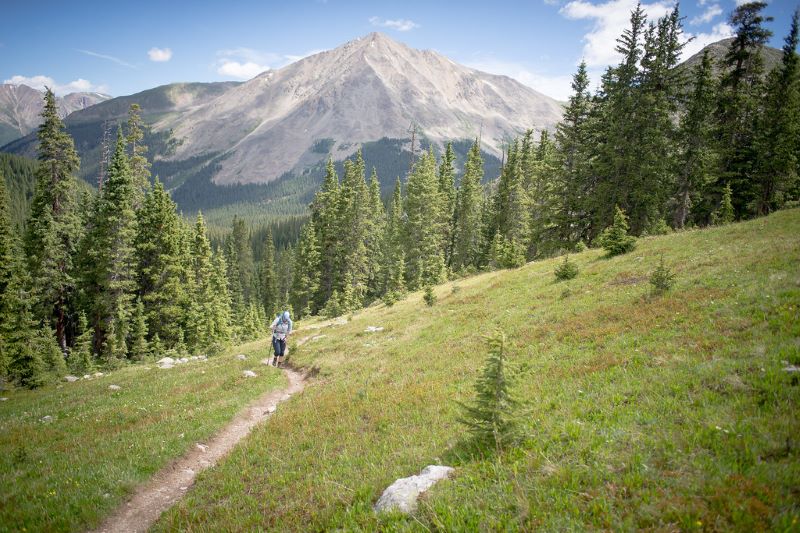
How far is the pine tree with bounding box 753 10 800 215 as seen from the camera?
3250 centimetres

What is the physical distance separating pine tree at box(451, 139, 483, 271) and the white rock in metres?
54.7

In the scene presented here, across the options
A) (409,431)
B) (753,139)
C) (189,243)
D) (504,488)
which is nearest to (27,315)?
(189,243)

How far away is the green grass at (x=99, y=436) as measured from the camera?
28.1 feet

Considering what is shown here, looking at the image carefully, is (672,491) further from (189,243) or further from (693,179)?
(189,243)

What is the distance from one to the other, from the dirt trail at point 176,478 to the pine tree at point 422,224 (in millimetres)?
41124

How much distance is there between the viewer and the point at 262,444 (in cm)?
1148

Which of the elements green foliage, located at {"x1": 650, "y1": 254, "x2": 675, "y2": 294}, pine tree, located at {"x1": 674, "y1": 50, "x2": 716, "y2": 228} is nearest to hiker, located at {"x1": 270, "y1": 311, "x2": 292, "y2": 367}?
green foliage, located at {"x1": 650, "y1": 254, "x2": 675, "y2": 294}

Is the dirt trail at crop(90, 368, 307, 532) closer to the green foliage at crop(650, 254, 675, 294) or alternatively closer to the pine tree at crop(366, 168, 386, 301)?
Result: the green foliage at crop(650, 254, 675, 294)

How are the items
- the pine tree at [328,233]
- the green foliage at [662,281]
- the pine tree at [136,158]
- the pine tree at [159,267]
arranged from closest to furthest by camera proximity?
the green foliage at [662,281], the pine tree at [159,267], the pine tree at [136,158], the pine tree at [328,233]

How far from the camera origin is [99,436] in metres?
12.7

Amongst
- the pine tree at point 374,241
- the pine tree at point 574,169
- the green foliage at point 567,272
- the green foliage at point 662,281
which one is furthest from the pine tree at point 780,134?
the pine tree at point 374,241

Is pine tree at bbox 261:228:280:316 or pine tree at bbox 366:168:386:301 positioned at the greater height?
pine tree at bbox 366:168:386:301

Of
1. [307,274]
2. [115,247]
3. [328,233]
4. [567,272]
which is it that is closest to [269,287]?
[307,274]

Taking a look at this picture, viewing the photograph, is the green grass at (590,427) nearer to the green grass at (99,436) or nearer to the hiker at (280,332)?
the green grass at (99,436)
